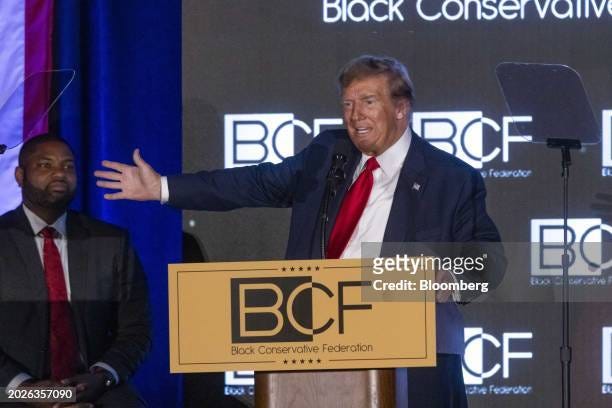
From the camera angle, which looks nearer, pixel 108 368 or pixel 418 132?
pixel 108 368

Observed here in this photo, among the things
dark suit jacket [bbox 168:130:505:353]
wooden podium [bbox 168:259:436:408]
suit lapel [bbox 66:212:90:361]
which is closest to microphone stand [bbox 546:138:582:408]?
dark suit jacket [bbox 168:130:505:353]

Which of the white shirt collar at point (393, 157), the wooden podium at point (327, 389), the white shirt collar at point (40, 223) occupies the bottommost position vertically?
the wooden podium at point (327, 389)

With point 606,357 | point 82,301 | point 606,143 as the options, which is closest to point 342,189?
point 82,301

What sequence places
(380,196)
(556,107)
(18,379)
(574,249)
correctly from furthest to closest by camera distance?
(574,249) → (556,107) → (18,379) → (380,196)

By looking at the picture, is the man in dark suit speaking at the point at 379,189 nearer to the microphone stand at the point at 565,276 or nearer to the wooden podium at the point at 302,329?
the microphone stand at the point at 565,276

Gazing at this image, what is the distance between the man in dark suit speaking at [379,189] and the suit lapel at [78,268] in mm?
680

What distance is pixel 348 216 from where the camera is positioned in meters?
3.86

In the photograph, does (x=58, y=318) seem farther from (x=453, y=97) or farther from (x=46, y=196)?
(x=453, y=97)

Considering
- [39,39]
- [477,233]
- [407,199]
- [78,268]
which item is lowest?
[78,268]

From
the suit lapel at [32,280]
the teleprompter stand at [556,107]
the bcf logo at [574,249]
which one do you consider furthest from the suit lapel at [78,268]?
the bcf logo at [574,249]

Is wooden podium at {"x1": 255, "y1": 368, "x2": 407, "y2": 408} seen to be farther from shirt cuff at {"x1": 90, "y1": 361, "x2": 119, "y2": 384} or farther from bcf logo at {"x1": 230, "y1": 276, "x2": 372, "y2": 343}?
shirt cuff at {"x1": 90, "y1": 361, "x2": 119, "y2": 384}

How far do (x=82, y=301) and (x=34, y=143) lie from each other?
0.71 m

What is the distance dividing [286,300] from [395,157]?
1.24 m

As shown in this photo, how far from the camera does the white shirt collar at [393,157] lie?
4.05 metres
